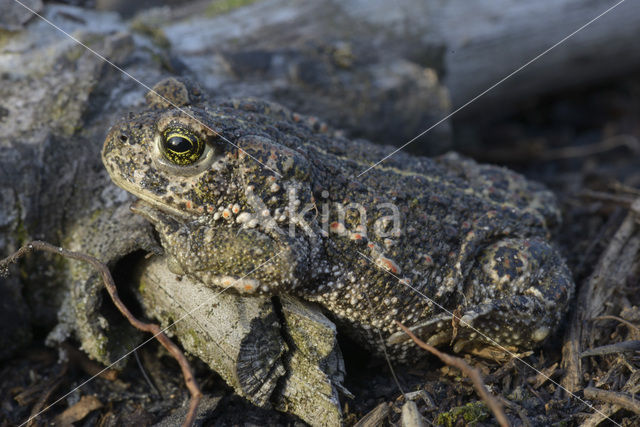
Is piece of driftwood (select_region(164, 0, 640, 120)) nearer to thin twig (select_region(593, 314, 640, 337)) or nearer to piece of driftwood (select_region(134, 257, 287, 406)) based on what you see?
thin twig (select_region(593, 314, 640, 337))

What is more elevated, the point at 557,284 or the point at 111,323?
the point at 557,284

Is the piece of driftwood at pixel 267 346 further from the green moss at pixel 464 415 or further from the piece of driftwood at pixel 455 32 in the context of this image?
the piece of driftwood at pixel 455 32

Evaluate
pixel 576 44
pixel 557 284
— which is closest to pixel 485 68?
pixel 576 44

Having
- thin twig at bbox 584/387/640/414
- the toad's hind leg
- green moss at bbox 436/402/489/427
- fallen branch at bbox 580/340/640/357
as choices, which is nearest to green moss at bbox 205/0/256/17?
the toad's hind leg

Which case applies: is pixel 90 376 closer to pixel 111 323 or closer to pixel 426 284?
pixel 111 323

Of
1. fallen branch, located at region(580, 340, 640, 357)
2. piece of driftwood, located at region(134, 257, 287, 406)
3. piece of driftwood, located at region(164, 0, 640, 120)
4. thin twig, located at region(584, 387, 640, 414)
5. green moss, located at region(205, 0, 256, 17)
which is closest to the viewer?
thin twig, located at region(584, 387, 640, 414)

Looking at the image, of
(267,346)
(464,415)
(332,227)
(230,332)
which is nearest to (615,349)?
(464,415)

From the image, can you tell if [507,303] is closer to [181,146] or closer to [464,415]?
[464,415]
